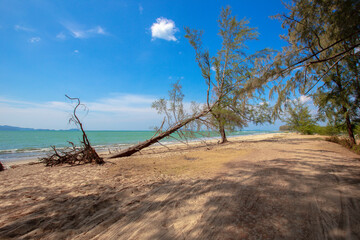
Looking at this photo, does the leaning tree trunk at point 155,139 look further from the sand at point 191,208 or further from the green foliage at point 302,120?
the green foliage at point 302,120

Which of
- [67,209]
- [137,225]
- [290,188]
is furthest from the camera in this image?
[290,188]

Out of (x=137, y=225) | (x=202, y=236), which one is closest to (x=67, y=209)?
(x=137, y=225)

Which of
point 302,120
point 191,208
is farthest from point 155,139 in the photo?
point 302,120

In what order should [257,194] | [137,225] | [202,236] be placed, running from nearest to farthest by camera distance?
1. [202,236]
2. [137,225]
3. [257,194]

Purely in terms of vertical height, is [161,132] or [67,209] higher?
[161,132]

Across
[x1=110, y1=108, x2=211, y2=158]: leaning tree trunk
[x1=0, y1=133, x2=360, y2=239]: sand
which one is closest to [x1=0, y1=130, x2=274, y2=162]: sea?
[x1=110, y1=108, x2=211, y2=158]: leaning tree trunk

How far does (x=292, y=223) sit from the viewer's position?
2.03 metres

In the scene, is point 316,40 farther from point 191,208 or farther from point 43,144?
point 43,144

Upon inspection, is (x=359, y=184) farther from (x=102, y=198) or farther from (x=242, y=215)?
(x=102, y=198)

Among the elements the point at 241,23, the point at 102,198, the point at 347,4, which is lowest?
the point at 102,198

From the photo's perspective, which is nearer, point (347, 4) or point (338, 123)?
point (347, 4)

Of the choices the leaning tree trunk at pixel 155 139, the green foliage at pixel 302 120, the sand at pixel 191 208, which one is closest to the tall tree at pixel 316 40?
the sand at pixel 191 208

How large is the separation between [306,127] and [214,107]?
19.5 meters

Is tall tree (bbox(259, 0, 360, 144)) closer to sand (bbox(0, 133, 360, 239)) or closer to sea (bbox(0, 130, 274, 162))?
sand (bbox(0, 133, 360, 239))
